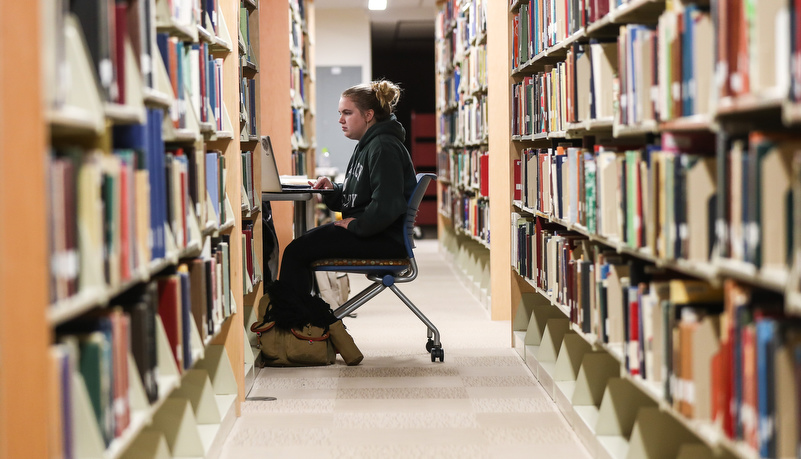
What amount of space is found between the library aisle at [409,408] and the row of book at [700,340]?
42 centimetres

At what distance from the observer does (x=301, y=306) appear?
3.71 meters

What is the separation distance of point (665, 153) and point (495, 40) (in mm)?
2776

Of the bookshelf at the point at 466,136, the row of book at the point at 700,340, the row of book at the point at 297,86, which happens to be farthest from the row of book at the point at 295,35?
the row of book at the point at 700,340

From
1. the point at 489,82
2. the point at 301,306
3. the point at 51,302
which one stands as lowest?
the point at 301,306

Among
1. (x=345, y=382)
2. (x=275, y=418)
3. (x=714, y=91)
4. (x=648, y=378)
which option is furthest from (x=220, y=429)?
(x=714, y=91)

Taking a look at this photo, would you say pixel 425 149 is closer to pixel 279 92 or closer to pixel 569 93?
pixel 279 92

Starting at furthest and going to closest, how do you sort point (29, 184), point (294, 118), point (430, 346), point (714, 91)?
point (294, 118) < point (430, 346) < point (714, 91) < point (29, 184)

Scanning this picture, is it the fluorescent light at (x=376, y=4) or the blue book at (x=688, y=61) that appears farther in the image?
the fluorescent light at (x=376, y=4)

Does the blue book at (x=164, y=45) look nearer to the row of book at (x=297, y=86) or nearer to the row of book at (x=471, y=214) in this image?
the row of book at (x=471, y=214)

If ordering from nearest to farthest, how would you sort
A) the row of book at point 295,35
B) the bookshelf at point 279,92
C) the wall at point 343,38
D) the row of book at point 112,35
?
1. the row of book at point 112,35
2. the bookshelf at point 279,92
3. the row of book at point 295,35
4. the wall at point 343,38

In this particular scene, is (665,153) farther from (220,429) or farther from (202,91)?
(220,429)

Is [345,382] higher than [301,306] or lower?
lower

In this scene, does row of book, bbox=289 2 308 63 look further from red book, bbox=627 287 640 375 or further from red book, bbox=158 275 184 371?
red book, bbox=627 287 640 375

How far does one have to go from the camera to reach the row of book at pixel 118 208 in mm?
1446
